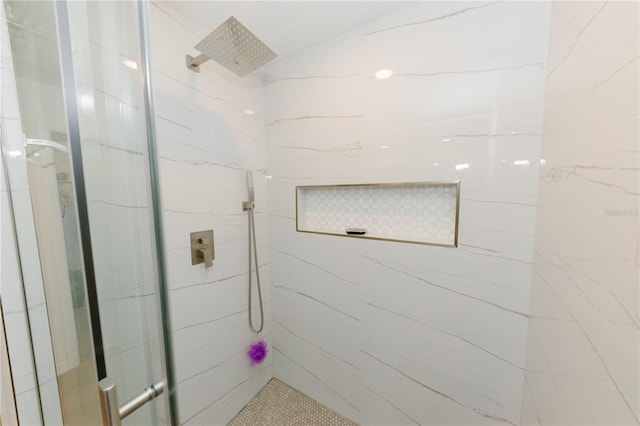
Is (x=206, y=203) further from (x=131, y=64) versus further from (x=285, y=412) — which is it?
(x=285, y=412)

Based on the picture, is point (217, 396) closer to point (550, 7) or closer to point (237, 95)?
point (237, 95)

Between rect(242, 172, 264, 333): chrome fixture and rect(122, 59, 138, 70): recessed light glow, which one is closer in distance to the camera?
rect(122, 59, 138, 70): recessed light glow

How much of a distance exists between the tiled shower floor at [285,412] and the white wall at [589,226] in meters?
1.12

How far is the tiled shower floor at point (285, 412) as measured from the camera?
54.6 inches

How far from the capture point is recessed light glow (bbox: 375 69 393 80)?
3.68ft

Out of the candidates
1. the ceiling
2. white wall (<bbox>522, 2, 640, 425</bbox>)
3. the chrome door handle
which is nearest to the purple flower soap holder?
the chrome door handle

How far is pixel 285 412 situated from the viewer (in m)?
1.45

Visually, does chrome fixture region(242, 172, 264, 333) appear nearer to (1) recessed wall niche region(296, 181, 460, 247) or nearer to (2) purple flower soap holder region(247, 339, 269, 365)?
(2) purple flower soap holder region(247, 339, 269, 365)

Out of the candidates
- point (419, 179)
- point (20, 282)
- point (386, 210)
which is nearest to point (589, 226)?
point (419, 179)

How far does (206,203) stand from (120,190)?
72 cm

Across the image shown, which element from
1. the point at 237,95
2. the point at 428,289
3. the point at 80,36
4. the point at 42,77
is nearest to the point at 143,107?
the point at 80,36

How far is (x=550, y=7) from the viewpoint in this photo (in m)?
0.80

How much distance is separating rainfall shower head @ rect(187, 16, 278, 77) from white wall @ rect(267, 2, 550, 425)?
38cm

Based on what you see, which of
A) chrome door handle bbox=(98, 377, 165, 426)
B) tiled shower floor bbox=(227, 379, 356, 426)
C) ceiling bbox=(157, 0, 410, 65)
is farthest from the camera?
tiled shower floor bbox=(227, 379, 356, 426)
